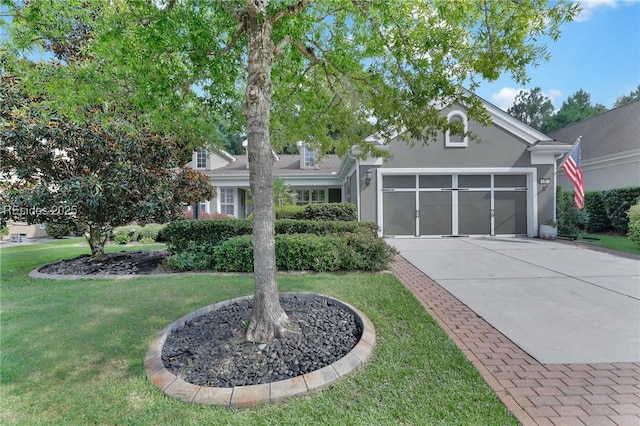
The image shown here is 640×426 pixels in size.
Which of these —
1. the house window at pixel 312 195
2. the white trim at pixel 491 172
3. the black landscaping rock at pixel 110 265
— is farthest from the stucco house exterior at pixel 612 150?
the black landscaping rock at pixel 110 265

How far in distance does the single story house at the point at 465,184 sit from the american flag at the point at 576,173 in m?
0.72

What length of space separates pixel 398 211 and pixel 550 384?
9446 millimetres

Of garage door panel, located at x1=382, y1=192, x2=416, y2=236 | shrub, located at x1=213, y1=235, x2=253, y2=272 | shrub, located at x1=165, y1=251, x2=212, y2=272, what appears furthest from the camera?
garage door panel, located at x1=382, y1=192, x2=416, y2=236

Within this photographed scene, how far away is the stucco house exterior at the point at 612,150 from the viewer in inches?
540

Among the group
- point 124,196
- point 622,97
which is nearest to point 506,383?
point 124,196

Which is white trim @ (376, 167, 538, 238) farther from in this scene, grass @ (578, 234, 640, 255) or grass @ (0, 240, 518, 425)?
grass @ (0, 240, 518, 425)

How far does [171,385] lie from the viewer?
2.52 metres

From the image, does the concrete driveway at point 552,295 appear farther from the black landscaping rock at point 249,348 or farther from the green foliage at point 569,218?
the green foliage at point 569,218

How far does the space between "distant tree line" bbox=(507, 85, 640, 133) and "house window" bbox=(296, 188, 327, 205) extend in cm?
2692

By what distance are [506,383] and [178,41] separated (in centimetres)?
465

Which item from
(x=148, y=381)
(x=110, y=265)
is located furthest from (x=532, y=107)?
(x=148, y=381)

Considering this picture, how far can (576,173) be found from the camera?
1035cm

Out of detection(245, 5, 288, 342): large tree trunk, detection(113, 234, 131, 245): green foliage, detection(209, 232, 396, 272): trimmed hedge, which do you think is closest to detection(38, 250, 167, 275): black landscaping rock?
detection(209, 232, 396, 272): trimmed hedge

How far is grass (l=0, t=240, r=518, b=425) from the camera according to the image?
2176 mm
